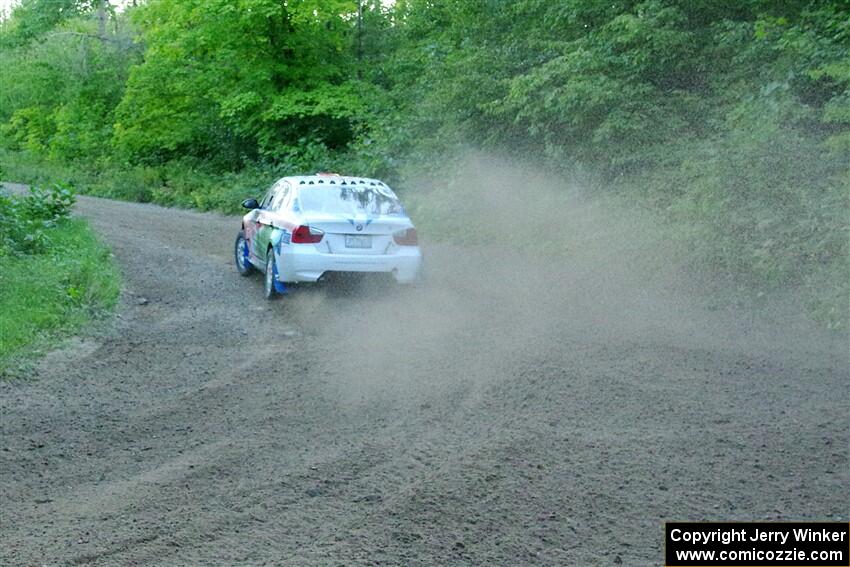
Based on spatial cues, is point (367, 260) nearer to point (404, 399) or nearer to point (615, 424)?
point (404, 399)

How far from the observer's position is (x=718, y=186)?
43.1 feet

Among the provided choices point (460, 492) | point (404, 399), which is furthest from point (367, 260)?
point (460, 492)

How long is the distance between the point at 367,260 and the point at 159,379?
13.6 ft

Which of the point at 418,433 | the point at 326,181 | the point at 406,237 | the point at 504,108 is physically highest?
the point at 504,108

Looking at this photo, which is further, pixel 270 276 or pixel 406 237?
pixel 270 276

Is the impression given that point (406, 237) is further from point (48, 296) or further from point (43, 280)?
point (43, 280)

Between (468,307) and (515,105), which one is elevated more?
(515,105)

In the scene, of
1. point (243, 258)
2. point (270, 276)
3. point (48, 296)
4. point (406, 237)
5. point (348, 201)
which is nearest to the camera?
point (48, 296)

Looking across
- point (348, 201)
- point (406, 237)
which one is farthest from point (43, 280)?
point (406, 237)

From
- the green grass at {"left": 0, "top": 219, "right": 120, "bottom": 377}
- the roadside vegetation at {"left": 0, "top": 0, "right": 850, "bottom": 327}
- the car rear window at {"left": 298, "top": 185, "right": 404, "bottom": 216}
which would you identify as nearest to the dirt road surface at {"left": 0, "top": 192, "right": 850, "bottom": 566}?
the green grass at {"left": 0, "top": 219, "right": 120, "bottom": 377}

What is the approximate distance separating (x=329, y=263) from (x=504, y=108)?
22.7 feet

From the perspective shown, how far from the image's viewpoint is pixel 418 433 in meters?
7.18

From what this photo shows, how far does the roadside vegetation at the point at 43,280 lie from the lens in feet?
33.2

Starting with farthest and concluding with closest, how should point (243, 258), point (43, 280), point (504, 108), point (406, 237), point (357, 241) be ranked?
point (504, 108)
point (243, 258)
point (406, 237)
point (357, 241)
point (43, 280)
